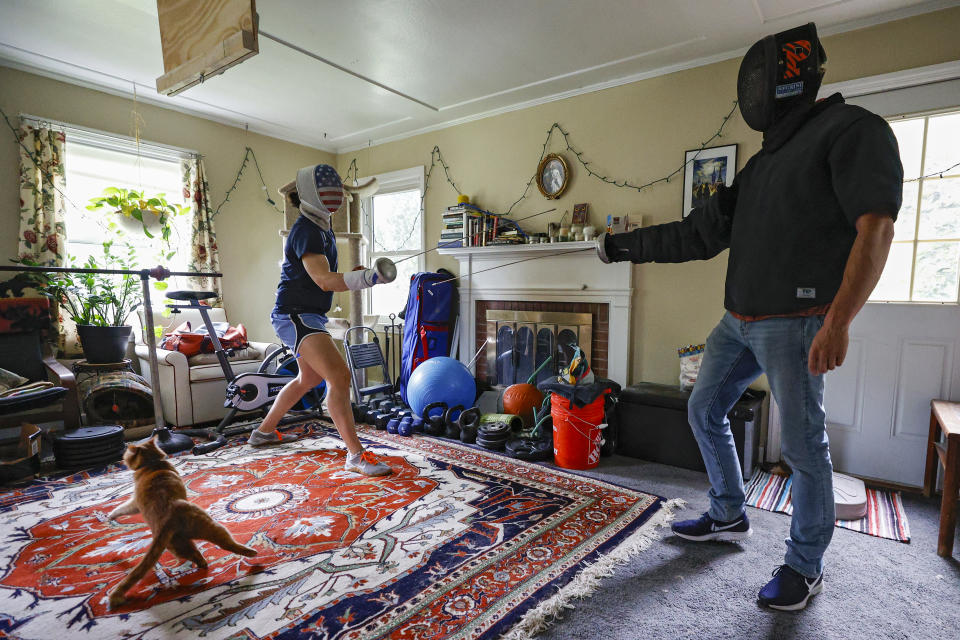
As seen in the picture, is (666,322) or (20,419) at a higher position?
(666,322)

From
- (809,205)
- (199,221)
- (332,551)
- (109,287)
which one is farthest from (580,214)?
(109,287)

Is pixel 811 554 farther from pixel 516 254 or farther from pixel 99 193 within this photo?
pixel 99 193

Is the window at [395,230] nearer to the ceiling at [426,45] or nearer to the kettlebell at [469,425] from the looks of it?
the ceiling at [426,45]

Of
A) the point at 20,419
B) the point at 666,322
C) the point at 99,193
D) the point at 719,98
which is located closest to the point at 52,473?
the point at 20,419

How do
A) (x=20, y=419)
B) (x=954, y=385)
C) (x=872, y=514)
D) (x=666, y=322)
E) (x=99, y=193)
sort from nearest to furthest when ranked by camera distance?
(x=872, y=514)
(x=954, y=385)
(x=20, y=419)
(x=666, y=322)
(x=99, y=193)

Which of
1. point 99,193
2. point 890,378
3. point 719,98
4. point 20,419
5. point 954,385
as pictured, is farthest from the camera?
point 99,193

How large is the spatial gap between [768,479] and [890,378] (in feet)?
2.70

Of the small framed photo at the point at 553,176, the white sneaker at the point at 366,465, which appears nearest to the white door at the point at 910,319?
the small framed photo at the point at 553,176

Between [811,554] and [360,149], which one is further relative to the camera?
[360,149]

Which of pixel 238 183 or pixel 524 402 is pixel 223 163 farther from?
pixel 524 402

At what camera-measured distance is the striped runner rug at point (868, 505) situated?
1954mm

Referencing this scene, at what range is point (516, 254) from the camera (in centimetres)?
369

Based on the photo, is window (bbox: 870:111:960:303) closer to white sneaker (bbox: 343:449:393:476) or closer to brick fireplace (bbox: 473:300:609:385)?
brick fireplace (bbox: 473:300:609:385)

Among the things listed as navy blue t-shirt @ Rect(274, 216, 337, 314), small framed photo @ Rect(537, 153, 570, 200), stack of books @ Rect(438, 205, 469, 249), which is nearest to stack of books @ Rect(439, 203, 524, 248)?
stack of books @ Rect(438, 205, 469, 249)
